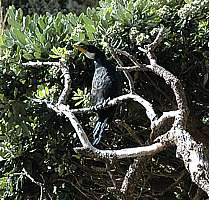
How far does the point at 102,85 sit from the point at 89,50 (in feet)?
0.40

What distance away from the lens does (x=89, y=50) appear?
1.58 metres

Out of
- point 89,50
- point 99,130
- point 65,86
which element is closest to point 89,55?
point 89,50

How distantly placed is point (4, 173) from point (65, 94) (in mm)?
445

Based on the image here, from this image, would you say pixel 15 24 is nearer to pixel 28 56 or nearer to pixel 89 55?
pixel 28 56

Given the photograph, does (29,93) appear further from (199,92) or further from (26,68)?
(199,92)

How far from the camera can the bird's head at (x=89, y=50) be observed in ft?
5.19

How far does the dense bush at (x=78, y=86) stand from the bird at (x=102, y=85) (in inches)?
1.9


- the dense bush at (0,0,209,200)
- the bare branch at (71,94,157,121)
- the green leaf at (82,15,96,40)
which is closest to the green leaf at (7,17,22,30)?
the dense bush at (0,0,209,200)

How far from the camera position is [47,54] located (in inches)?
67.1

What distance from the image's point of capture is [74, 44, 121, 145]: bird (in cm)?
152

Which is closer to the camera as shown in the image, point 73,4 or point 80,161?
point 80,161

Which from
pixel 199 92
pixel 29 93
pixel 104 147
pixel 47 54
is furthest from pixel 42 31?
pixel 199 92

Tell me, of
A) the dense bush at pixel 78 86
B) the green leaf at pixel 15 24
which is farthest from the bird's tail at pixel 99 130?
the green leaf at pixel 15 24

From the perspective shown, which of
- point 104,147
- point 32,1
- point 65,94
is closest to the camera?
point 65,94
